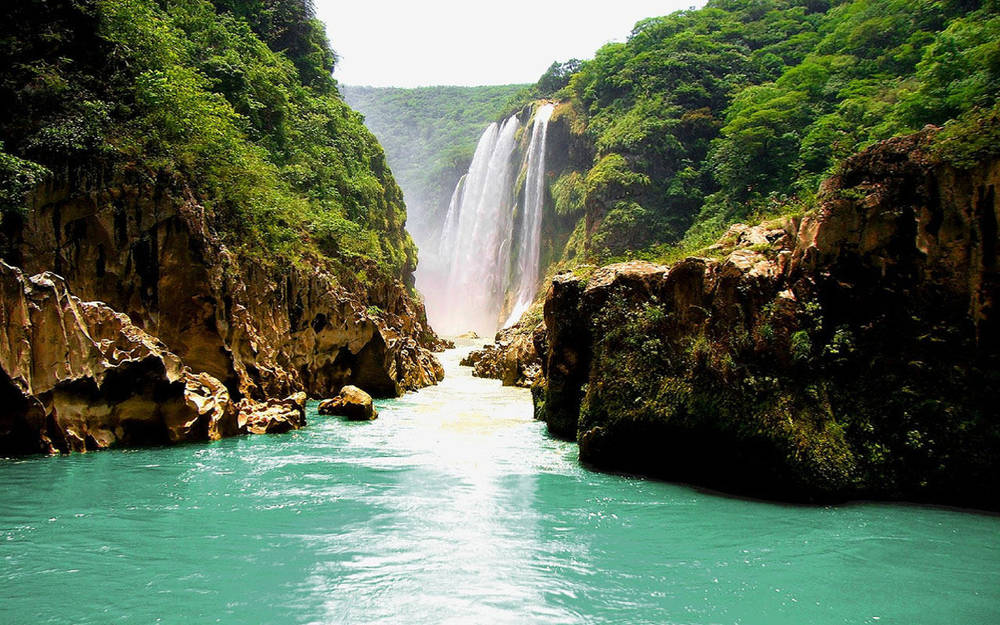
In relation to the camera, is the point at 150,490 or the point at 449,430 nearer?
the point at 150,490

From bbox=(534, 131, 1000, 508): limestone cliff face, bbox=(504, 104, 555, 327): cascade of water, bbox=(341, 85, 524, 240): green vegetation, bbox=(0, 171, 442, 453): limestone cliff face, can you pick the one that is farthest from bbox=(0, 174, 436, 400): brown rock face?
bbox=(341, 85, 524, 240): green vegetation

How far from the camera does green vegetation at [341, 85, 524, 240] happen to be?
75625 millimetres

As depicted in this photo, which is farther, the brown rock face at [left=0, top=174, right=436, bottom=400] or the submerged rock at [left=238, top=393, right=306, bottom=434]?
the submerged rock at [left=238, top=393, right=306, bottom=434]

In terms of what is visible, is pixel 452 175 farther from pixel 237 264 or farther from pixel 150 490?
pixel 150 490

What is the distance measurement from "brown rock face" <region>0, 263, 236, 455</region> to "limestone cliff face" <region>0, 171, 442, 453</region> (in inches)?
1.0

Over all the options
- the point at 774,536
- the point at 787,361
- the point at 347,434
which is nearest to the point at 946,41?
the point at 787,361

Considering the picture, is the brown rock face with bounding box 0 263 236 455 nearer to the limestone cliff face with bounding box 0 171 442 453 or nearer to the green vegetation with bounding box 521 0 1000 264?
the limestone cliff face with bounding box 0 171 442 453

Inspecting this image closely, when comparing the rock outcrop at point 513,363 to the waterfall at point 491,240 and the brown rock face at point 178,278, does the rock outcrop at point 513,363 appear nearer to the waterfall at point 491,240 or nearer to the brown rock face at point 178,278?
the brown rock face at point 178,278

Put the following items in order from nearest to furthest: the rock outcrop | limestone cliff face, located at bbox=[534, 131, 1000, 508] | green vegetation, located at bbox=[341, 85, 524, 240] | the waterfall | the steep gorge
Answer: limestone cliff face, located at bbox=[534, 131, 1000, 508]
the steep gorge
the rock outcrop
the waterfall
green vegetation, located at bbox=[341, 85, 524, 240]

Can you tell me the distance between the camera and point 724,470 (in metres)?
7.60

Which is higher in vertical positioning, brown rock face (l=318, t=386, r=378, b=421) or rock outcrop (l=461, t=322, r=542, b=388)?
rock outcrop (l=461, t=322, r=542, b=388)

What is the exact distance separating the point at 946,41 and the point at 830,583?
24.9 metres

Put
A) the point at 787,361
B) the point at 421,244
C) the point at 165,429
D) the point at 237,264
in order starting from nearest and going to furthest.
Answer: the point at 787,361 < the point at 165,429 < the point at 237,264 < the point at 421,244

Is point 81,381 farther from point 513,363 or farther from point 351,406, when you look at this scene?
point 513,363
